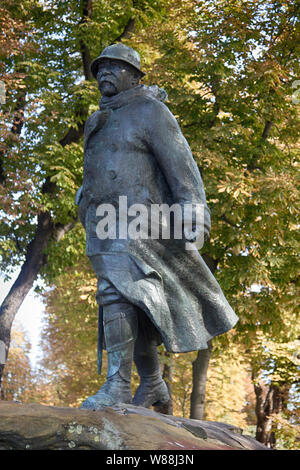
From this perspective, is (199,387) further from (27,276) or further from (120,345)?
(120,345)

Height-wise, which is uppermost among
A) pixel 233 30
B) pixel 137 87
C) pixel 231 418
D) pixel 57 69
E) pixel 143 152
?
pixel 57 69

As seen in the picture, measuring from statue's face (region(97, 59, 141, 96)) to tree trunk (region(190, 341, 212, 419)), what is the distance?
8.08 m

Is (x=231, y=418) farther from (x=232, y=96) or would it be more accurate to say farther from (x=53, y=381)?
(x=232, y=96)

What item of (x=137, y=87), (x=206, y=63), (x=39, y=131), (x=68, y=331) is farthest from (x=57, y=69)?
(x=137, y=87)

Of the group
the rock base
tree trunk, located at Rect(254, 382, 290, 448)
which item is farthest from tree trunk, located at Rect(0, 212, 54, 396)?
the rock base

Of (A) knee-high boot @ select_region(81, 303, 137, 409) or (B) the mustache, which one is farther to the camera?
(B) the mustache

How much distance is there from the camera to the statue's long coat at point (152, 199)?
15.4 feet

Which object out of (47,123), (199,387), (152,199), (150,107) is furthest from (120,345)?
(47,123)

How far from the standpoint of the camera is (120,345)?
4625mm

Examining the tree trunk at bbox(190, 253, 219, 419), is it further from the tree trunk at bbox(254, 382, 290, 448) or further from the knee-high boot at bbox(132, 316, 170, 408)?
the knee-high boot at bbox(132, 316, 170, 408)

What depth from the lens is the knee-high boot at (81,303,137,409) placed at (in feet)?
15.1

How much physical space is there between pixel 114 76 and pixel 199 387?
875cm

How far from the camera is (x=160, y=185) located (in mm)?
4980

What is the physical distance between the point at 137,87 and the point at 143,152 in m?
0.56
